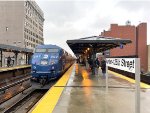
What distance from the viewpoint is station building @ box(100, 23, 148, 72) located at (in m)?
81.8

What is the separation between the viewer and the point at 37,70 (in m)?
21.2

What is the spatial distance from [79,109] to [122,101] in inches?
89.8

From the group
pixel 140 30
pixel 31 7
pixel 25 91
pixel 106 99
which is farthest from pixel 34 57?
pixel 31 7

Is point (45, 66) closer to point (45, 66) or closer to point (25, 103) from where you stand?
point (45, 66)

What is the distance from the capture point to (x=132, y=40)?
83750mm

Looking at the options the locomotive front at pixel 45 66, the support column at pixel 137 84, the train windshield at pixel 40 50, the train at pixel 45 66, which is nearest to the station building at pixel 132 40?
the train windshield at pixel 40 50

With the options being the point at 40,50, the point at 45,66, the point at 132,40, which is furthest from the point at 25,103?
the point at 132,40

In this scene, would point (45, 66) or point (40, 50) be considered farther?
point (40, 50)

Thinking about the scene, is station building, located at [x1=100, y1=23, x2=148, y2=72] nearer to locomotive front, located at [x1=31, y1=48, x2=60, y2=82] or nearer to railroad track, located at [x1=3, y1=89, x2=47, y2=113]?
locomotive front, located at [x1=31, y1=48, x2=60, y2=82]

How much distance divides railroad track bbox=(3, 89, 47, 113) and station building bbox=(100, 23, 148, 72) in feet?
198

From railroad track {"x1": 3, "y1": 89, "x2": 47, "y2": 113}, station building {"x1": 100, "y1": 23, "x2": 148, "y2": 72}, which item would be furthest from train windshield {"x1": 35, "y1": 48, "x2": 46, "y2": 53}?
station building {"x1": 100, "y1": 23, "x2": 148, "y2": 72}

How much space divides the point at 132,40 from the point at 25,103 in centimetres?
7017

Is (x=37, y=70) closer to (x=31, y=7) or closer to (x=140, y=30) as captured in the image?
(x=140, y=30)

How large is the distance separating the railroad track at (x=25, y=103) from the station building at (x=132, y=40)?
198ft
